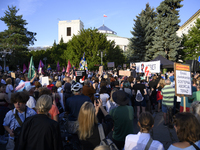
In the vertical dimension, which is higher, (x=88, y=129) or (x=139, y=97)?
(x=88, y=129)

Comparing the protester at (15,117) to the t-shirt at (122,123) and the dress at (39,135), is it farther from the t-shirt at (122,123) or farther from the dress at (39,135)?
the t-shirt at (122,123)

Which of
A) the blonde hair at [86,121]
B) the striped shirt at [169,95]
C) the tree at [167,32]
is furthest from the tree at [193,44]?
the blonde hair at [86,121]

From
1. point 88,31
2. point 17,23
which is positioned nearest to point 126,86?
point 88,31

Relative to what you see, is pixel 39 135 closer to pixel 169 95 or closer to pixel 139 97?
pixel 169 95

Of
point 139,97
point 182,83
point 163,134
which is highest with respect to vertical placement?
point 182,83

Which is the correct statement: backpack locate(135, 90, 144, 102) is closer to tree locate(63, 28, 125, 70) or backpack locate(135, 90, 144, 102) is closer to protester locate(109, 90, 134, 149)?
protester locate(109, 90, 134, 149)

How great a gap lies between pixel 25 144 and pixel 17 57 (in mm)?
37533

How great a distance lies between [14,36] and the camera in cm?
3525

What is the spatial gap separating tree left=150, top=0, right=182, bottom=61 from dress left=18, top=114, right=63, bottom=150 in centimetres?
2662

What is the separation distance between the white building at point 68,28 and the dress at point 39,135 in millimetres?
68055

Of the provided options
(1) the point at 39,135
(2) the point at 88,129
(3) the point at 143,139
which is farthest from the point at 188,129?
(1) the point at 39,135

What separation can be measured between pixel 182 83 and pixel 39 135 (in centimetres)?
344

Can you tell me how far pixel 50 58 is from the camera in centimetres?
5716

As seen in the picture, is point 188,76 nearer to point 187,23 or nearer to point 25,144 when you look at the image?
point 25,144
